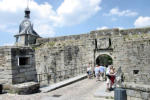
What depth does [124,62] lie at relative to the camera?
1242 centimetres

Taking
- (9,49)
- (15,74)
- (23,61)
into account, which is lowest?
(15,74)

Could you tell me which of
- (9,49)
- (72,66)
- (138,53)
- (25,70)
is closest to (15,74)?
(25,70)

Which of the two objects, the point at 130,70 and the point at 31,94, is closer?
the point at 31,94

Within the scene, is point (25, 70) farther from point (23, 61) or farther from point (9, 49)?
point (9, 49)

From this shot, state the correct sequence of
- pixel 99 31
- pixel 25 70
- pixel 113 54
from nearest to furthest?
pixel 25 70, pixel 113 54, pixel 99 31

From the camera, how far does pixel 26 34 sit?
81.4 feet

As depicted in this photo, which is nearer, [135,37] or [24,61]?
[24,61]

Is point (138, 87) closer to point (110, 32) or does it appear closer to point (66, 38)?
point (110, 32)

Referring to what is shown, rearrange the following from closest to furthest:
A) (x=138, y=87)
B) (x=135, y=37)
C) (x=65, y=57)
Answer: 1. (x=138, y=87)
2. (x=135, y=37)
3. (x=65, y=57)

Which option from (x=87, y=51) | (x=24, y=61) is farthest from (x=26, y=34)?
(x=24, y=61)

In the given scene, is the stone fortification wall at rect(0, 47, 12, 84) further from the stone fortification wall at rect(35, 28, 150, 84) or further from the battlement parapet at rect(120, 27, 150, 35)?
the battlement parapet at rect(120, 27, 150, 35)

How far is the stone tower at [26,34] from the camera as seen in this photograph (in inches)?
929

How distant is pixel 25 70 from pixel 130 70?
8.69 metres

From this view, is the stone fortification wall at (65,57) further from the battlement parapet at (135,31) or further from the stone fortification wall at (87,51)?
the battlement parapet at (135,31)
